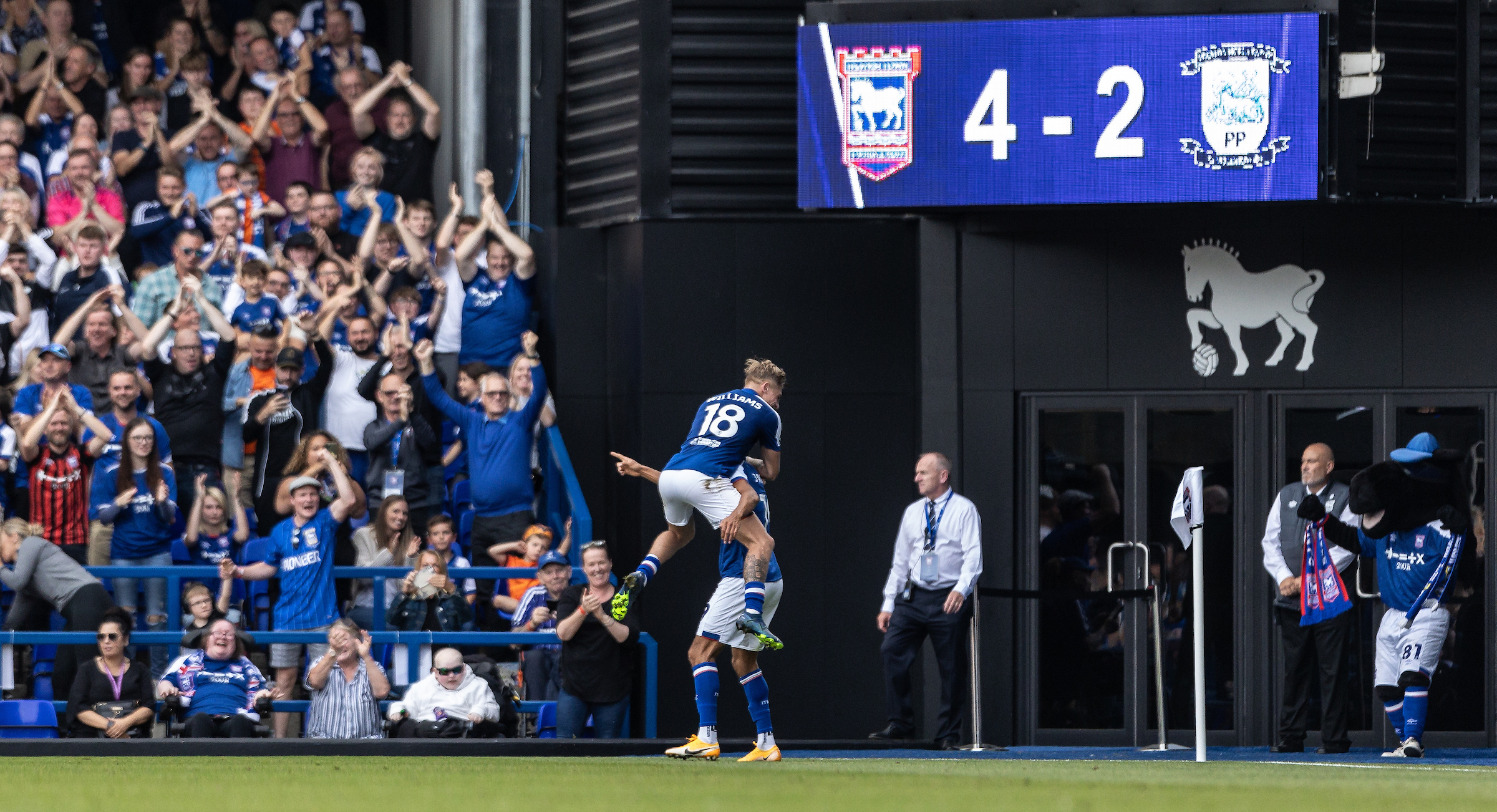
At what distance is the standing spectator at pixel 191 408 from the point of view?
15.6 metres

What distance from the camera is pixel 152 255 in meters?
17.1

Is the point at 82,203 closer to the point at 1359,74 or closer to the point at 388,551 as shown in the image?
the point at 388,551

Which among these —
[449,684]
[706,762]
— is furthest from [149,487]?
[706,762]

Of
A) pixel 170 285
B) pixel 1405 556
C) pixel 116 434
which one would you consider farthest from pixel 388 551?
pixel 1405 556

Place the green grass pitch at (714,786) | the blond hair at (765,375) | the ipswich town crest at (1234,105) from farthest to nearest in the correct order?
1. the ipswich town crest at (1234,105)
2. the blond hair at (765,375)
3. the green grass pitch at (714,786)

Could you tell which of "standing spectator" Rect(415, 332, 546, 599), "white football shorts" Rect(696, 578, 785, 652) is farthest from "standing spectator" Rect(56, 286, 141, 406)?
"white football shorts" Rect(696, 578, 785, 652)

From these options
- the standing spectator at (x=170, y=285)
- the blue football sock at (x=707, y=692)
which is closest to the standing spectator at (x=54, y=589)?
the standing spectator at (x=170, y=285)

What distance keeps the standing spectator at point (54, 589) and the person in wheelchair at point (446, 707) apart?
208cm

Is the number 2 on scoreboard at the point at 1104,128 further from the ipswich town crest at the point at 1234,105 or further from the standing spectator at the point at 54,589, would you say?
the standing spectator at the point at 54,589

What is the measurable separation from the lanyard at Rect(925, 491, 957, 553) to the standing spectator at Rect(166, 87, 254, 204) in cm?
629

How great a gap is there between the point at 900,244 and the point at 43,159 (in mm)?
6827

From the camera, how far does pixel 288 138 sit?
58.4 ft

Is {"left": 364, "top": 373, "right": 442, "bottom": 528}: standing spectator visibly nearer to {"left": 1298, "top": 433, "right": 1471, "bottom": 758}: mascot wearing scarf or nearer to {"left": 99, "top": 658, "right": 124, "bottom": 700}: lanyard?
{"left": 99, "top": 658, "right": 124, "bottom": 700}: lanyard

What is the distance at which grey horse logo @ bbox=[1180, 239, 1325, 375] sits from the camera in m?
16.2
